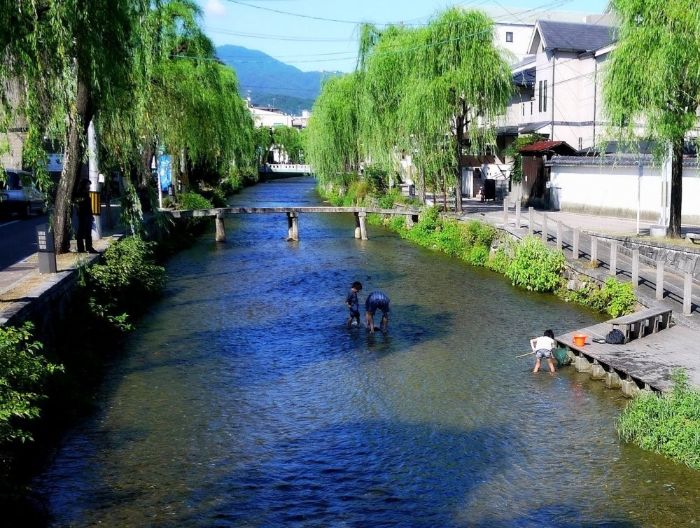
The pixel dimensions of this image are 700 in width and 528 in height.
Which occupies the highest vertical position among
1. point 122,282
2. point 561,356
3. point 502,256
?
point 122,282

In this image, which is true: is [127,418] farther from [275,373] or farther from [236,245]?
[236,245]

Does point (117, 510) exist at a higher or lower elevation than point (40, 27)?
lower

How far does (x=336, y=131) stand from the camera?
47.5 m

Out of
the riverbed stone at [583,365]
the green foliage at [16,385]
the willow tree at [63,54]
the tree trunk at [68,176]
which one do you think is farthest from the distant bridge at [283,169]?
the green foliage at [16,385]

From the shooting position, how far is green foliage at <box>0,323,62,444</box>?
8023mm

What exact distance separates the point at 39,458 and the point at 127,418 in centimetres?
175

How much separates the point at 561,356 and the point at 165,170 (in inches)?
998

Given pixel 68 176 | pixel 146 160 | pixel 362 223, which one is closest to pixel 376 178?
pixel 362 223

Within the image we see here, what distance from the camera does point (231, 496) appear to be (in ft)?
29.9

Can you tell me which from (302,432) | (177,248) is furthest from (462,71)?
(302,432)

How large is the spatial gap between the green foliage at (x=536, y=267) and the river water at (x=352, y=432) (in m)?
1.60

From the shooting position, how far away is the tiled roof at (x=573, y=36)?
3922cm

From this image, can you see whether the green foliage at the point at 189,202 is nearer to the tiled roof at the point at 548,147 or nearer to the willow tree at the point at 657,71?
the tiled roof at the point at 548,147

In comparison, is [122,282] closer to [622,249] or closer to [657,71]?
[622,249]
